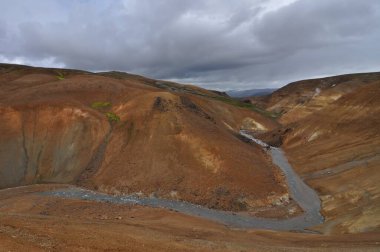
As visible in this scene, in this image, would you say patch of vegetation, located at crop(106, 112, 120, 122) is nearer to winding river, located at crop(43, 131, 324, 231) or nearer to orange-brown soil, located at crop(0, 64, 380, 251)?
orange-brown soil, located at crop(0, 64, 380, 251)

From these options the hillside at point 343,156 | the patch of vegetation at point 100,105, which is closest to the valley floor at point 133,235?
the hillside at point 343,156

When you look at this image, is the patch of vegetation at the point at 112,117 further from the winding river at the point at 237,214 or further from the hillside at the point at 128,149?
the winding river at the point at 237,214

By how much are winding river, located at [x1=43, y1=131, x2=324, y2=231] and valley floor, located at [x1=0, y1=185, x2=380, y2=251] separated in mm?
2759

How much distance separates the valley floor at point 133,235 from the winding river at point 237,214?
276cm

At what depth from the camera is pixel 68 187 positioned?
45219 millimetres

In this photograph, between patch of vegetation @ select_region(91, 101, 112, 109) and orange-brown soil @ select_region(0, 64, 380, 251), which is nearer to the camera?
orange-brown soil @ select_region(0, 64, 380, 251)

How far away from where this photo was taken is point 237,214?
3894 cm

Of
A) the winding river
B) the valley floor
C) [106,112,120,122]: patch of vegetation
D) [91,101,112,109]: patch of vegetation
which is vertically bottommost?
the winding river

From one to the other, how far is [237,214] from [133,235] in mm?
17580

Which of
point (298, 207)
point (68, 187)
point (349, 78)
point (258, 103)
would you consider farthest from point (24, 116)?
point (258, 103)

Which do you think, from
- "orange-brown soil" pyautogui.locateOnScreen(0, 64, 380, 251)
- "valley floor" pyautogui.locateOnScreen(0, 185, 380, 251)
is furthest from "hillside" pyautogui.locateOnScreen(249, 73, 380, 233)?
"valley floor" pyautogui.locateOnScreen(0, 185, 380, 251)

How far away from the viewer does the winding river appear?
36344 mm

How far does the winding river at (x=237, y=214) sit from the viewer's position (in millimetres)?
36344

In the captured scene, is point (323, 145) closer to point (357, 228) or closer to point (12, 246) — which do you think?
point (357, 228)
